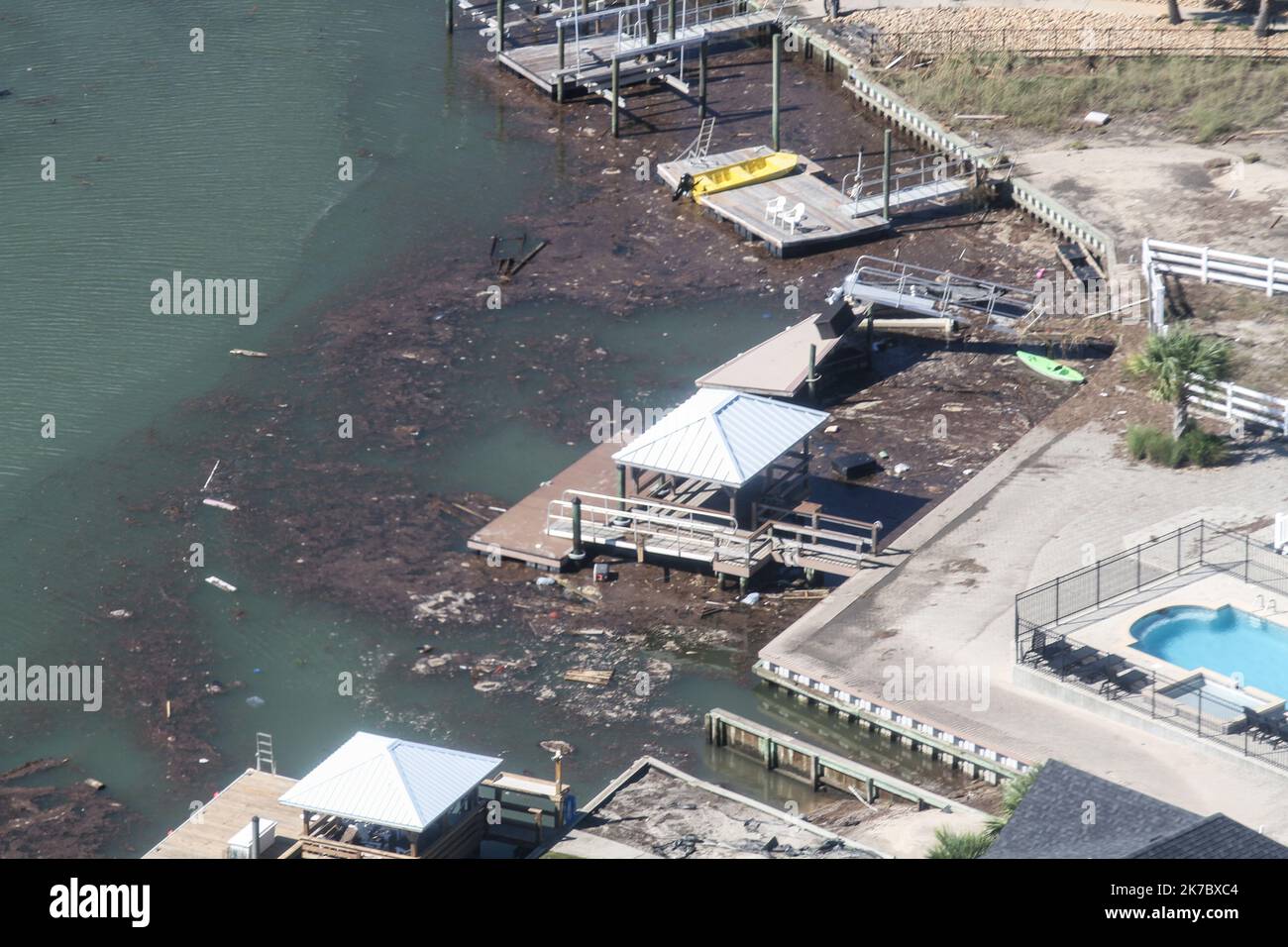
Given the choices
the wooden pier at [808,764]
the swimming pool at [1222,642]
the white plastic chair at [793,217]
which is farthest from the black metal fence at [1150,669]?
the white plastic chair at [793,217]

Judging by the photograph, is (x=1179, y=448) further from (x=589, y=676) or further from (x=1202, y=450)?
(x=589, y=676)

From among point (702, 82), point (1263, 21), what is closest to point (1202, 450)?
point (1263, 21)

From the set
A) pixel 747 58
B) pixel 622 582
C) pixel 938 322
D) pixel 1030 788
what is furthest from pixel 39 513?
pixel 747 58

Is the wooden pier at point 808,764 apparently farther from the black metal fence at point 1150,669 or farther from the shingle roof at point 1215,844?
the shingle roof at point 1215,844

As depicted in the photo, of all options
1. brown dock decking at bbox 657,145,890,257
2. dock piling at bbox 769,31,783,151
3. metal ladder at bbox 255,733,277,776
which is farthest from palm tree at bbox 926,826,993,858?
dock piling at bbox 769,31,783,151

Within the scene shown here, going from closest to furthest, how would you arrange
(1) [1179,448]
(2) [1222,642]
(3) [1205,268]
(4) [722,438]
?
(2) [1222,642]
(4) [722,438]
(1) [1179,448]
(3) [1205,268]

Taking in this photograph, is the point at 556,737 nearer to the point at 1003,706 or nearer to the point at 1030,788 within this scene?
the point at 1003,706
